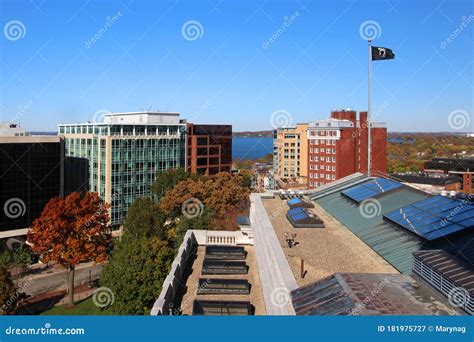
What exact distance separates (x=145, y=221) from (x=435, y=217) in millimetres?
21657

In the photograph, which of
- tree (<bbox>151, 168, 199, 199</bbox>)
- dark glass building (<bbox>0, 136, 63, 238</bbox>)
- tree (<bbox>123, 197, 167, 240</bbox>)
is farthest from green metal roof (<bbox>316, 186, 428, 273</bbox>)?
dark glass building (<bbox>0, 136, 63, 238</bbox>)

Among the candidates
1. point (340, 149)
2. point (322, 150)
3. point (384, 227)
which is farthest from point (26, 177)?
point (322, 150)

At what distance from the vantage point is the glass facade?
43875 mm

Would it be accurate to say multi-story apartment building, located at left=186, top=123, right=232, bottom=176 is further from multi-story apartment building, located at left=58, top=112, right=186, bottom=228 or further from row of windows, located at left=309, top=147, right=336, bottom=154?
row of windows, located at left=309, top=147, right=336, bottom=154

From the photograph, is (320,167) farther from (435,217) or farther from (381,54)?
(435,217)

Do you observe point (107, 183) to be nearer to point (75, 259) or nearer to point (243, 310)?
point (75, 259)

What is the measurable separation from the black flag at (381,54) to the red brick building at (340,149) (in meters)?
39.7

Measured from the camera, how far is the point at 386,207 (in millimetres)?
13031

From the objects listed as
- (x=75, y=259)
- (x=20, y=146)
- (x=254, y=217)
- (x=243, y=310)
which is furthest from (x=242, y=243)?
(x=20, y=146)

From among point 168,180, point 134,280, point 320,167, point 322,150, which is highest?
point 322,150

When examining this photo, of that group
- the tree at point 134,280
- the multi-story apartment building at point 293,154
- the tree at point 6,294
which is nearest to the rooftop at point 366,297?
the tree at point 134,280

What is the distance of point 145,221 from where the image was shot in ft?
95.2

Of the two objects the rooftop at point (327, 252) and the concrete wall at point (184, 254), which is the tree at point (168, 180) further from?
the rooftop at point (327, 252)

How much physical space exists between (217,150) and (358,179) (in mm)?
40175
